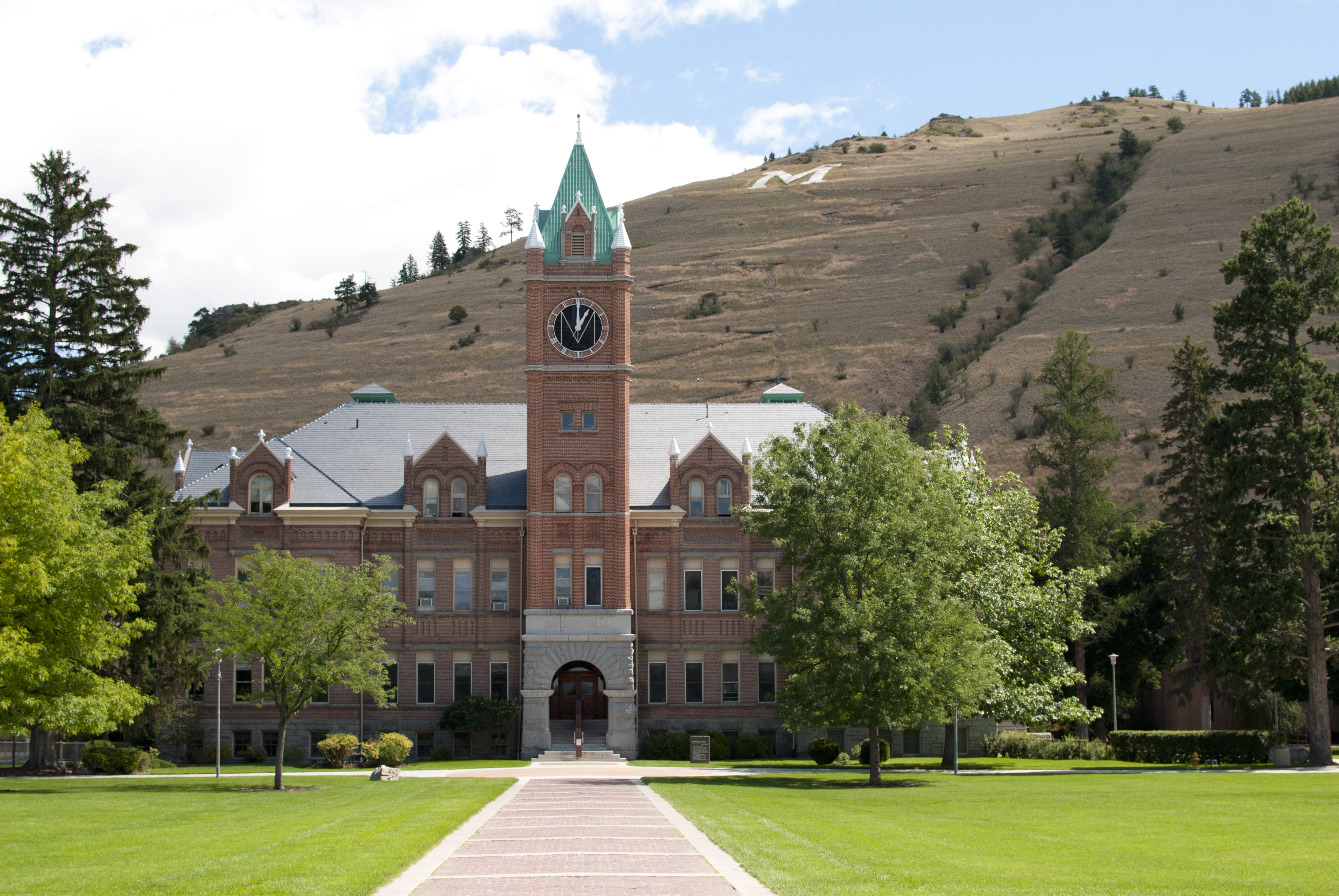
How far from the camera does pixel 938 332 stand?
15312 cm

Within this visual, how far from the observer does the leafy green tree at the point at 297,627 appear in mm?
40938

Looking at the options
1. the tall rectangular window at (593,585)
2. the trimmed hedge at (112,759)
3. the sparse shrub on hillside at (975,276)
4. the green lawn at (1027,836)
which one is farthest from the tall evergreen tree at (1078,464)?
the sparse shrub on hillside at (975,276)

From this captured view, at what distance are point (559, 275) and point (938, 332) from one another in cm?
10007

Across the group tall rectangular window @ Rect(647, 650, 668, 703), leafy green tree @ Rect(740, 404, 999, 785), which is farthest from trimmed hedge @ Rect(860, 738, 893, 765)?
tall rectangular window @ Rect(647, 650, 668, 703)

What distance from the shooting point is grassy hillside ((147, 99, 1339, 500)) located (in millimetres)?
131500

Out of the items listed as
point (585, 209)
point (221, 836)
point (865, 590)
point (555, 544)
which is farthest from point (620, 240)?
point (221, 836)

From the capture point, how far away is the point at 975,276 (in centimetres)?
16638

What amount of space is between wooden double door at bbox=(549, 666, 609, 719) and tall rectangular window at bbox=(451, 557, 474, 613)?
5740 mm

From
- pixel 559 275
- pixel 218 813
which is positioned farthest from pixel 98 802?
pixel 559 275

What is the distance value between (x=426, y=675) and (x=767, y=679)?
52.5 feet

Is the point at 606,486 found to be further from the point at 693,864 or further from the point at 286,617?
the point at 693,864

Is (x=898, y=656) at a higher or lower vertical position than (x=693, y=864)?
higher

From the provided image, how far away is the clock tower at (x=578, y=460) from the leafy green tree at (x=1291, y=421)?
25.9 meters

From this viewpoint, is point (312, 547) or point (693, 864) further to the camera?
point (312, 547)
